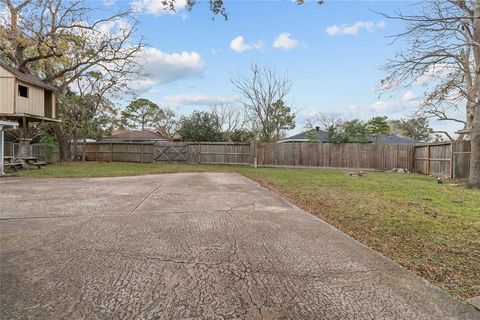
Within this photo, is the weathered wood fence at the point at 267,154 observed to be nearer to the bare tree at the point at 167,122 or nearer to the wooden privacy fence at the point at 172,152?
the wooden privacy fence at the point at 172,152

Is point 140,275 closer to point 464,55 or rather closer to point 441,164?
point 464,55

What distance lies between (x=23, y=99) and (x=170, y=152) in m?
9.35

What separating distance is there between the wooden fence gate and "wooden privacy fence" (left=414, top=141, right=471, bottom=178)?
1500 cm

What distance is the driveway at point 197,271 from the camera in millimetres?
2211

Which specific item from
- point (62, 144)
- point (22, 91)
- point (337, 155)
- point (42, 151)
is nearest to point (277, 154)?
point (337, 155)

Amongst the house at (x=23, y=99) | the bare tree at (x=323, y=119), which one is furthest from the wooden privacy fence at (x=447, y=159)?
the bare tree at (x=323, y=119)

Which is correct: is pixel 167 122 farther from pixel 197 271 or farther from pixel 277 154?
pixel 197 271

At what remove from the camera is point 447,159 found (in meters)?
13.7

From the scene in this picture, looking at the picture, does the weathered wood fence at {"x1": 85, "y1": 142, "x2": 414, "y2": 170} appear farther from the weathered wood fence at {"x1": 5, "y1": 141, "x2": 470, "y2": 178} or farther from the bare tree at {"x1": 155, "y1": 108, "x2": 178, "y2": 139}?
the bare tree at {"x1": 155, "y1": 108, "x2": 178, "y2": 139}

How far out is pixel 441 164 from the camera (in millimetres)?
14398

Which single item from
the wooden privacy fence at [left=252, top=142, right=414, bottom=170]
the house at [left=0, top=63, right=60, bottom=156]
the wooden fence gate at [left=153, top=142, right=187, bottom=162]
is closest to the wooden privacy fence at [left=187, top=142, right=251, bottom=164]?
the wooden fence gate at [left=153, top=142, right=187, bottom=162]

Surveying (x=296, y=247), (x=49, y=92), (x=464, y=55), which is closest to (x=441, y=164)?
(x=464, y=55)

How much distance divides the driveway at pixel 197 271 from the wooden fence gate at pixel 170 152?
54.0 feet

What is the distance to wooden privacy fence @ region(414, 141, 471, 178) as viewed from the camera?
1319cm
